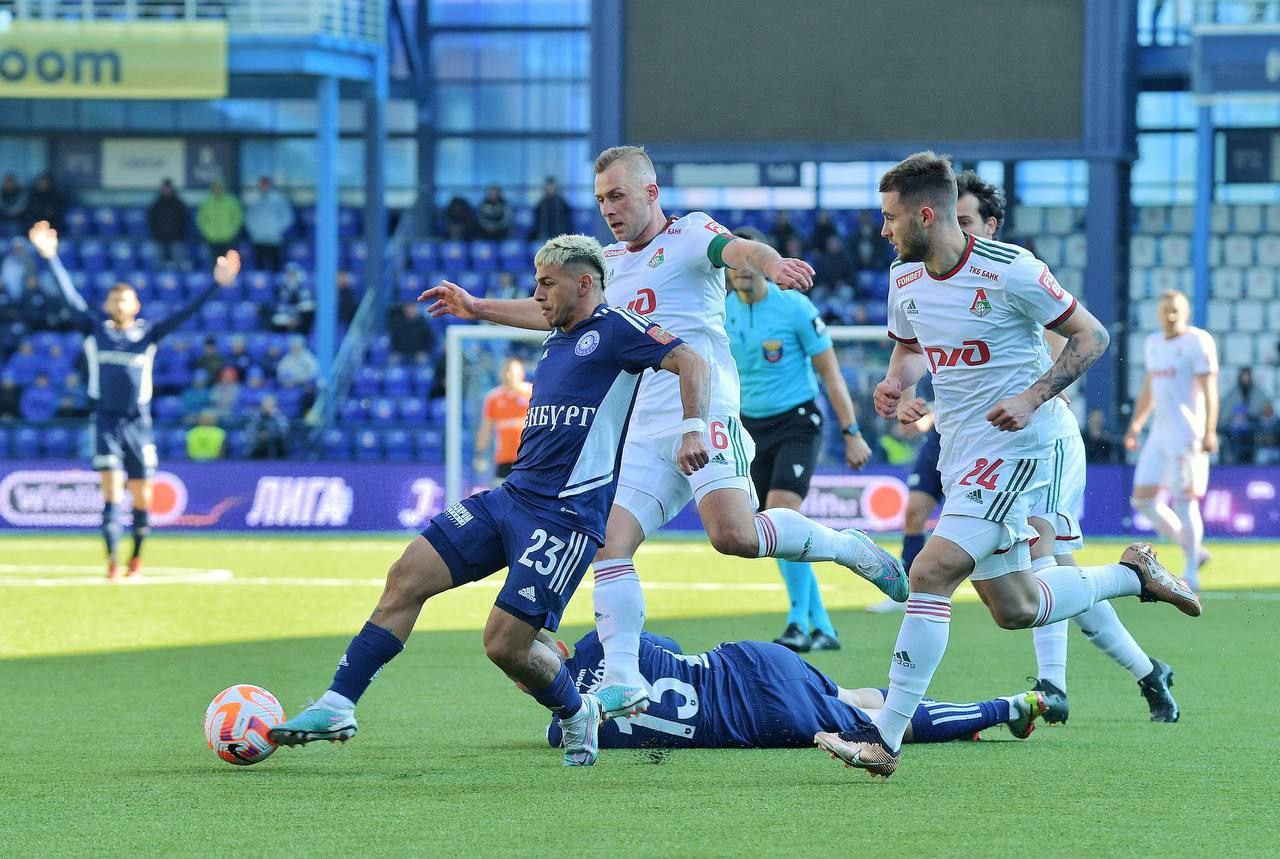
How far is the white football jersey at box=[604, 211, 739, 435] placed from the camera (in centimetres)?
735

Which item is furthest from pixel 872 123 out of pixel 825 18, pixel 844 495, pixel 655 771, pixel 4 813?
pixel 4 813

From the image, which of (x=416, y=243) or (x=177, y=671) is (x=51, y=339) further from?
(x=177, y=671)

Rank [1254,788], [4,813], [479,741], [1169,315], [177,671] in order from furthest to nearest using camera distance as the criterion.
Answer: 1. [1169,315]
2. [177,671]
3. [479,741]
4. [1254,788]
5. [4,813]

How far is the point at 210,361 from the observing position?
25.8 metres

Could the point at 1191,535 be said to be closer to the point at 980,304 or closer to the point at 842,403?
the point at 842,403

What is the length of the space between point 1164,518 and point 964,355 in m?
8.14

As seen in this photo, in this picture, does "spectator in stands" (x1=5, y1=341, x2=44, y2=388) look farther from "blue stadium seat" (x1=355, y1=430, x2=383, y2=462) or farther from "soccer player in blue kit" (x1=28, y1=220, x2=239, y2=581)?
"soccer player in blue kit" (x1=28, y1=220, x2=239, y2=581)

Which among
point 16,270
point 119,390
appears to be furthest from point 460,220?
point 119,390

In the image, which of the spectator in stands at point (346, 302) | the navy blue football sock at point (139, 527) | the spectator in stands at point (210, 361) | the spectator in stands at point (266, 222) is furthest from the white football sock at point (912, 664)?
the spectator in stands at point (266, 222)

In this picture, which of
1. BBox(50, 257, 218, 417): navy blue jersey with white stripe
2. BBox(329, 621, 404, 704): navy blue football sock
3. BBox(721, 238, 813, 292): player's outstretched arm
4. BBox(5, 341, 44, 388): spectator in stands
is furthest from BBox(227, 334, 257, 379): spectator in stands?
BBox(329, 621, 404, 704): navy blue football sock

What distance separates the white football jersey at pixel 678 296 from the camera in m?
7.35

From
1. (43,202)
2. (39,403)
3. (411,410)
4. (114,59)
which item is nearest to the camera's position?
(411,410)

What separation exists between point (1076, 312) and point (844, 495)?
13633 millimetres

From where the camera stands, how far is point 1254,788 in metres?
5.51
